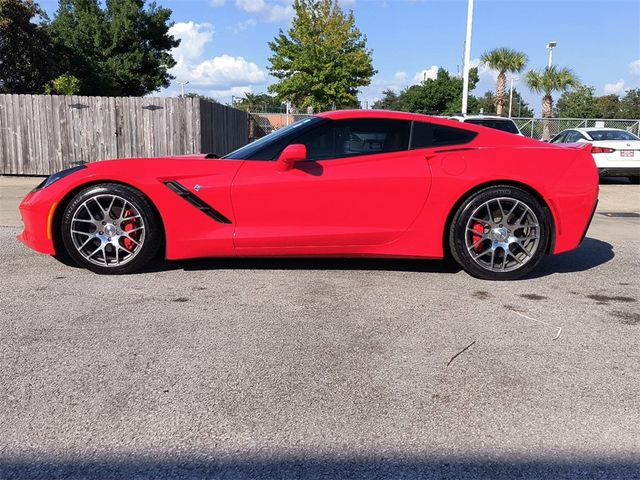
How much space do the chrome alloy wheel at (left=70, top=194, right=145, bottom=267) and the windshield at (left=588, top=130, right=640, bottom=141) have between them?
12738 millimetres

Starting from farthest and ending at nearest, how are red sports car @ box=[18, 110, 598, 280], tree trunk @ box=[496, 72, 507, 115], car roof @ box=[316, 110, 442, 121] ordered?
tree trunk @ box=[496, 72, 507, 115]
car roof @ box=[316, 110, 442, 121]
red sports car @ box=[18, 110, 598, 280]

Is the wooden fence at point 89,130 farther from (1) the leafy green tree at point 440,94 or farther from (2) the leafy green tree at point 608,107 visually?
(2) the leafy green tree at point 608,107

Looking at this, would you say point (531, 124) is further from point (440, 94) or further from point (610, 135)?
point (440, 94)

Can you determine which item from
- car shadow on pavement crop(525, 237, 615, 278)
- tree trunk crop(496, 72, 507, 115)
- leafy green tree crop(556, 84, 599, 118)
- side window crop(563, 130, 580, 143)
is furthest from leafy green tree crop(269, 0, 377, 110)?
leafy green tree crop(556, 84, 599, 118)

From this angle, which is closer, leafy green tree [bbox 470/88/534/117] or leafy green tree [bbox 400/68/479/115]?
leafy green tree [bbox 400/68/479/115]

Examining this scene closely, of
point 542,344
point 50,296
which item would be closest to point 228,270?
point 50,296

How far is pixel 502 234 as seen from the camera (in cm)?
476

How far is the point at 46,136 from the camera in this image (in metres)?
13.5

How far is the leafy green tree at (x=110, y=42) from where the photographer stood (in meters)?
34.2

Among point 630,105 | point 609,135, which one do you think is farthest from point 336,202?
point 630,105

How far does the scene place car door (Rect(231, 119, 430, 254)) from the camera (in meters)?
4.61

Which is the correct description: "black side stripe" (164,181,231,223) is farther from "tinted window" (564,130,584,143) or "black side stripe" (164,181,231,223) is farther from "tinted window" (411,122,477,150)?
"tinted window" (564,130,584,143)

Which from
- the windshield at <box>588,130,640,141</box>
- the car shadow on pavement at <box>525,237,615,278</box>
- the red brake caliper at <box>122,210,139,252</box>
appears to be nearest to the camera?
the red brake caliper at <box>122,210,139,252</box>

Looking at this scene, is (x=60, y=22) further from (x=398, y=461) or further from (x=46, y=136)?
(x=398, y=461)
